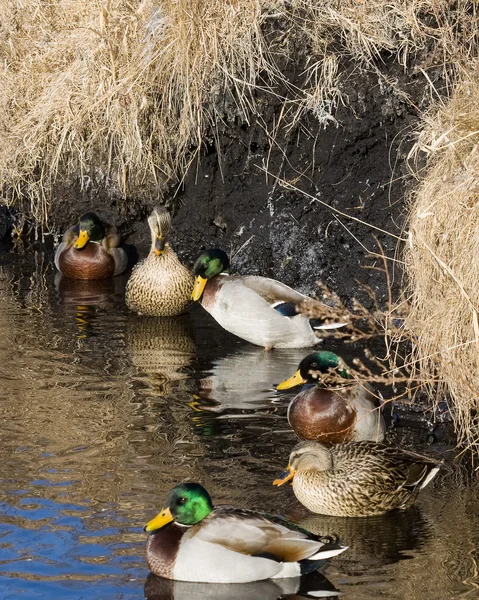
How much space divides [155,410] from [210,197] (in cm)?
342

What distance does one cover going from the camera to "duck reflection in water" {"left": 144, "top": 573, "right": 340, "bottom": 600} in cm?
464

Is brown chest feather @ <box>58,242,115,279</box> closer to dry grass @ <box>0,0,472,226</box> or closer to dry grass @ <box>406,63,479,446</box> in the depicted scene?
dry grass @ <box>0,0,472,226</box>

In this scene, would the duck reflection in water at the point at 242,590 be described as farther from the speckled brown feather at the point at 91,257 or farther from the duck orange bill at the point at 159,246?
the speckled brown feather at the point at 91,257

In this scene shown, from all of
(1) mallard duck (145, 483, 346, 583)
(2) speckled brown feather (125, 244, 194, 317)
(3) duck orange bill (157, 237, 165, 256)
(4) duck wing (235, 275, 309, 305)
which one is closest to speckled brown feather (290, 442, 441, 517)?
(1) mallard duck (145, 483, 346, 583)

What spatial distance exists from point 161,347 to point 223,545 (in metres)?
3.61

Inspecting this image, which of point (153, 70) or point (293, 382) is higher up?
point (153, 70)

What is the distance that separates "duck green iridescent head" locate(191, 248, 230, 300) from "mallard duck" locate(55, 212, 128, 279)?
5.06 ft

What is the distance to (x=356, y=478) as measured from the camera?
542 cm

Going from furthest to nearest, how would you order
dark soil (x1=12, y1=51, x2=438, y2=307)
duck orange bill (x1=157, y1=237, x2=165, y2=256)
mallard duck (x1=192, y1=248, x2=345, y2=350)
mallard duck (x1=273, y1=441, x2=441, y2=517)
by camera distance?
1. duck orange bill (x1=157, y1=237, x2=165, y2=256)
2. dark soil (x1=12, y1=51, x2=438, y2=307)
3. mallard duck (x1=192, y1=248, x2=345, y2=350)
4. mallard duck (x1=273, y1=441, x2=441, y2=517)

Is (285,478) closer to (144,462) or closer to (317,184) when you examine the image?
(144,462)

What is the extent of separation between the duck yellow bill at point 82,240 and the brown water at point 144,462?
3.36 ft

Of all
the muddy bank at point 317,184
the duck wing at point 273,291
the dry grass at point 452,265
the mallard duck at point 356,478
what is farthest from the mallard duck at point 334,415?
the muddy bank at point 317,184

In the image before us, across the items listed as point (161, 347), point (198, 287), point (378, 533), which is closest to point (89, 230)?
point (198, 287)

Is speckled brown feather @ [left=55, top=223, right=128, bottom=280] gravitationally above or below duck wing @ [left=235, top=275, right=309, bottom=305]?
above
